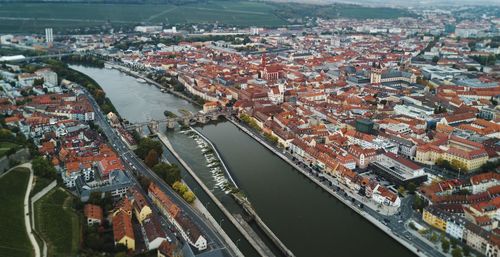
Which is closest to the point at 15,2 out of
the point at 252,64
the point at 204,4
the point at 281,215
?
the point at 204,4

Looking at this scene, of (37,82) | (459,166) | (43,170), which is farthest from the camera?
(37,82)

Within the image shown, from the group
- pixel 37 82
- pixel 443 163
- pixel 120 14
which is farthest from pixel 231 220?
pixel 120 14

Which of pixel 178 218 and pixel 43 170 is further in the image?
pixel 43 170

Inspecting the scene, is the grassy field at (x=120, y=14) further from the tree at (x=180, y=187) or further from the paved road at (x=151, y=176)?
the tree at (x=180, y=187)

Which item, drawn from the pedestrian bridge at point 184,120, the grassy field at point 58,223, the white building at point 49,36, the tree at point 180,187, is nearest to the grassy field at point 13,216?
the grassy field at point 58,223

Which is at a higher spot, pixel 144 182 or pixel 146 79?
pixel 146 79

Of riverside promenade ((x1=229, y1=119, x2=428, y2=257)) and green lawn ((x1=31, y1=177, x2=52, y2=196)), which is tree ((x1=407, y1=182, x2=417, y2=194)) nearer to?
riverside promenade ((x1=229, y1=119, x2=428, y2=257))

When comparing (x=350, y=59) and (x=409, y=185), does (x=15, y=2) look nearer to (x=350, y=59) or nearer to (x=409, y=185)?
(x=350, y=59)

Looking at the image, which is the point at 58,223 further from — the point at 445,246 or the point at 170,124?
the point at 170,124
